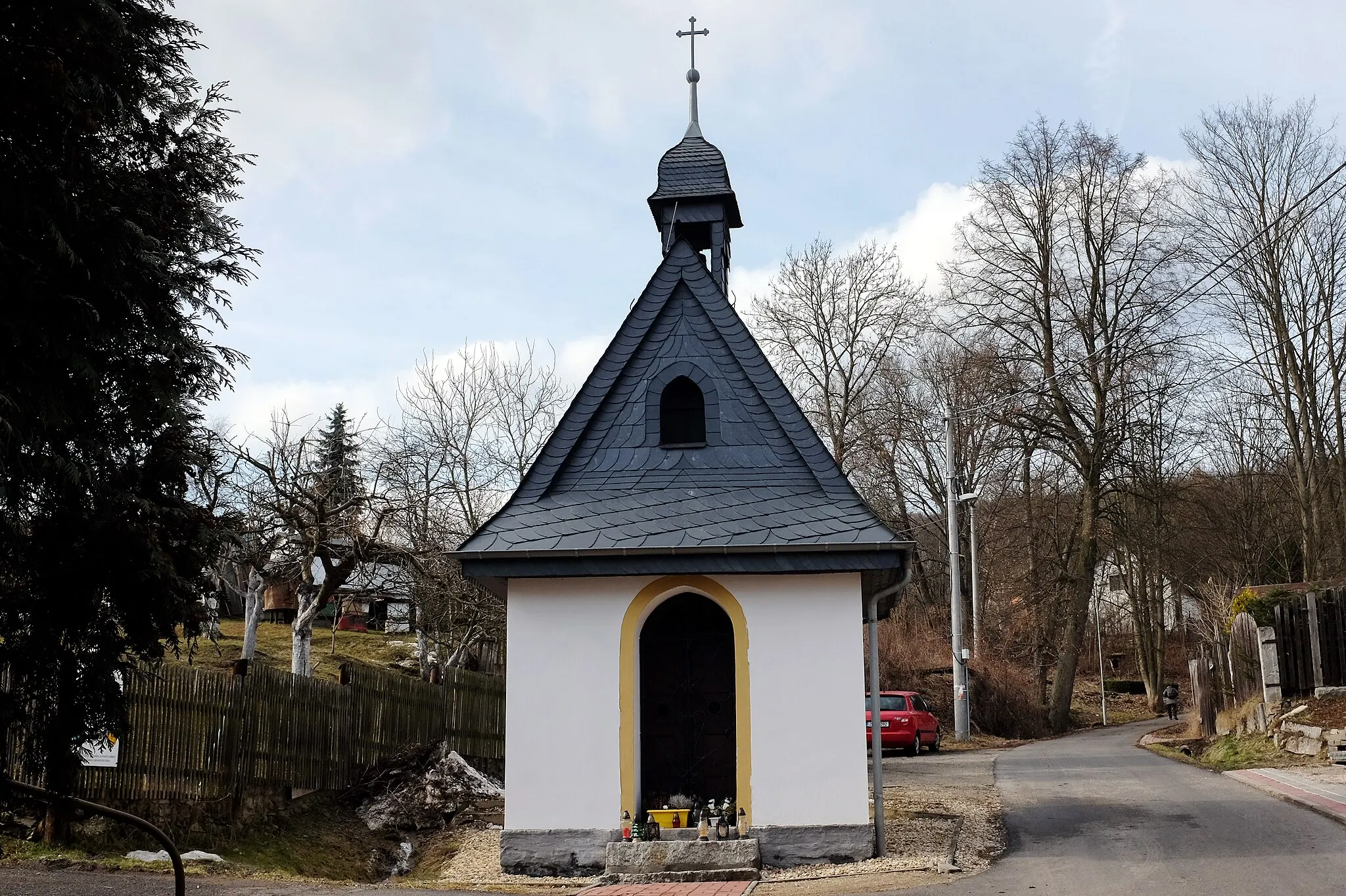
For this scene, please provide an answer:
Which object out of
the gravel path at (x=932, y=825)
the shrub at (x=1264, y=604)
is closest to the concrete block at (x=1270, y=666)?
the shrub at (x=1264, y=604)

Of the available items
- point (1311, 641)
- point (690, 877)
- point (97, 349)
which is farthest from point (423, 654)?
point (97, 349)

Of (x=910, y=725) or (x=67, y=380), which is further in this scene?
(x=910, y=725)

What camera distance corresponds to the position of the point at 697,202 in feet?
48.4

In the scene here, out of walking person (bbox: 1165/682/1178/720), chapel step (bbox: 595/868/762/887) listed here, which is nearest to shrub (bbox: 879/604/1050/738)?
walking person (bbox: 1165/682/1178/720)

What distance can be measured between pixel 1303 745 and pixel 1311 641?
2204 millimetres

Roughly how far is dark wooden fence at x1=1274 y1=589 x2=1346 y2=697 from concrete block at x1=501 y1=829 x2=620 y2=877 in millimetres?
13115

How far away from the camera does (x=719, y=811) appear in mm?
11227

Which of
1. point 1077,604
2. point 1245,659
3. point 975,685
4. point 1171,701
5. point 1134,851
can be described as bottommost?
point 1134,851

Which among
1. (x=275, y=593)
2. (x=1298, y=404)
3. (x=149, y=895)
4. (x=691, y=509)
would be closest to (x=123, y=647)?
(x=149, y=895)

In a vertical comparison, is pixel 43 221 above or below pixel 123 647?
above

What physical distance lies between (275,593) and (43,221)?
37.4 m

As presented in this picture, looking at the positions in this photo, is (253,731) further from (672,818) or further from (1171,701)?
(1171,701)

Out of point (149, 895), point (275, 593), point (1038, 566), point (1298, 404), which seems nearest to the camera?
point (149, 895)

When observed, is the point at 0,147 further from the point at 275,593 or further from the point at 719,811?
the point at 275,593
